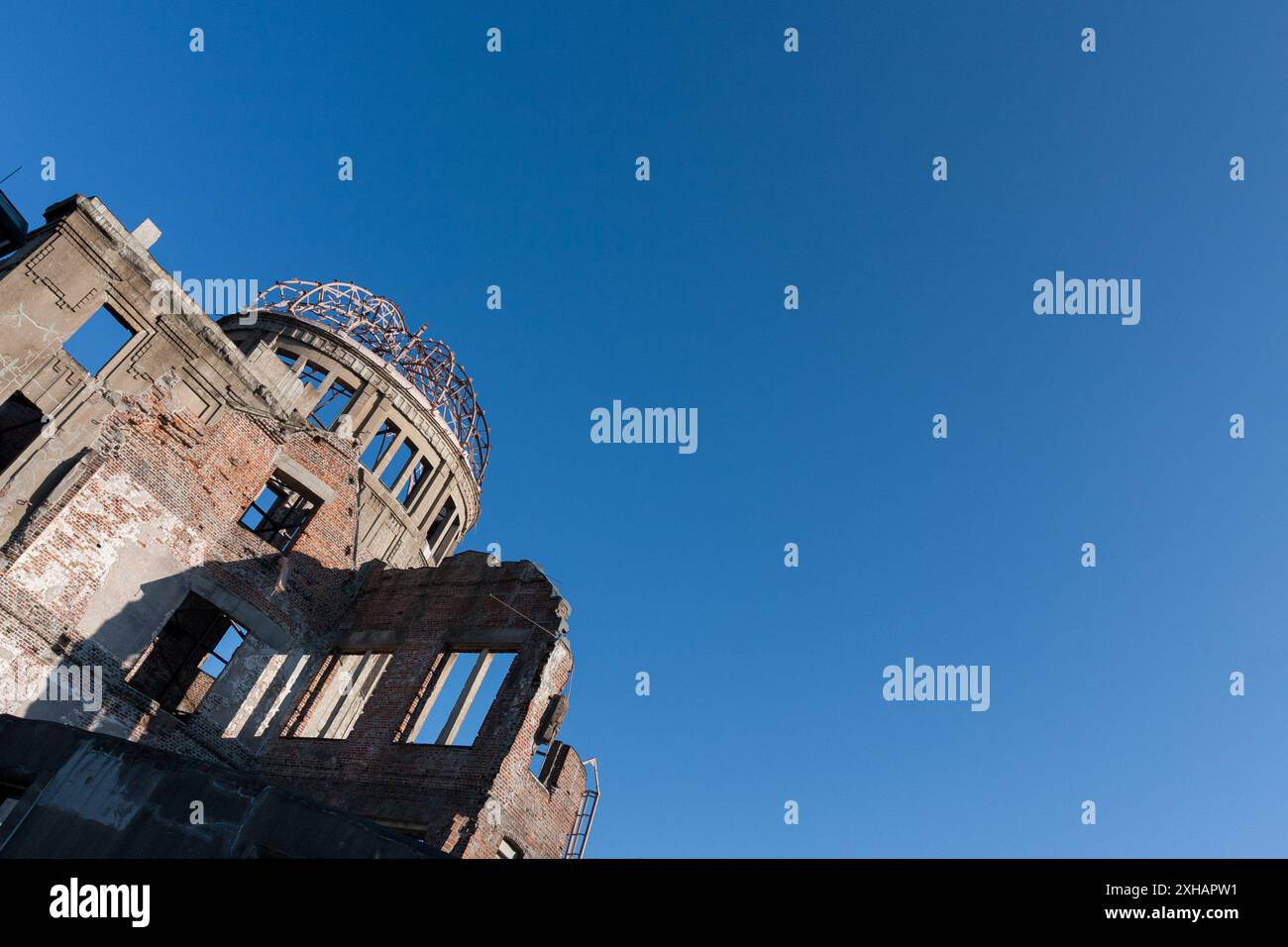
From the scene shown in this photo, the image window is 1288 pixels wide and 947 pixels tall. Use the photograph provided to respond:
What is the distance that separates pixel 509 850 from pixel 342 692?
668 centimetres

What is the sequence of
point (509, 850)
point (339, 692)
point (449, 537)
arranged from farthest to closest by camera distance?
point (449, 537) → point (339, 692) → point (509, 850)

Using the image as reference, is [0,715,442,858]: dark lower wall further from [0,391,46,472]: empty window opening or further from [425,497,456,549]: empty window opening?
[425,497,456,549]: empty window opening

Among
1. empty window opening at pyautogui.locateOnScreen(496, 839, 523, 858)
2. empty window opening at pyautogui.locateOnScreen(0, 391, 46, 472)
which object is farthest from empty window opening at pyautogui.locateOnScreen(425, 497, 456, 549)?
empty window opening at pyautogui.locateOnScreen(496, 839, 523, 858)

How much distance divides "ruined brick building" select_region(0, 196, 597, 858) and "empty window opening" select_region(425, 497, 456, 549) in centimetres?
291

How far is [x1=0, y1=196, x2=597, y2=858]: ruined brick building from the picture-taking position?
44.5ft

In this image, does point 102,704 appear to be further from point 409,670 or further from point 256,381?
point 256,381

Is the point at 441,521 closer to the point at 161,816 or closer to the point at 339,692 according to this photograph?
the point at 339,692

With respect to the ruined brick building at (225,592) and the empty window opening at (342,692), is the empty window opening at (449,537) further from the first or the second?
the empty window opening at (342,692)

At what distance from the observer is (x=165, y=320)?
1697cm

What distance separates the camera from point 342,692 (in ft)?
59.0

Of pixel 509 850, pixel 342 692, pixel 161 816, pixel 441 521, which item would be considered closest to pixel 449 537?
pixel 441 521
